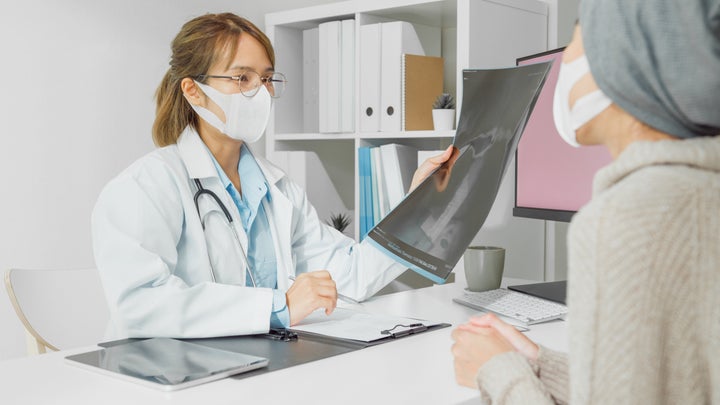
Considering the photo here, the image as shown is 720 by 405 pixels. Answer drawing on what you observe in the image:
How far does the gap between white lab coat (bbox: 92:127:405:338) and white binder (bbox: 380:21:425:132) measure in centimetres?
60

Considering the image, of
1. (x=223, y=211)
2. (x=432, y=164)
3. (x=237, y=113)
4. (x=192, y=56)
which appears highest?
(x=192, y=56)

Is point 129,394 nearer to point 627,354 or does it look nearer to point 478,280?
point 627,354

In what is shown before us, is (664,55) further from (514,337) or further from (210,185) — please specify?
(210,185)

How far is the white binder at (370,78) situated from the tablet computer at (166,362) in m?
1.35

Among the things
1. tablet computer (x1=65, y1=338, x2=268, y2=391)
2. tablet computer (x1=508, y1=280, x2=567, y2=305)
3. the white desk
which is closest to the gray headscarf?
the white desk

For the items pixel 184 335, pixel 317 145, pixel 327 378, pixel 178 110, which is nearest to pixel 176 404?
pixel 327 378

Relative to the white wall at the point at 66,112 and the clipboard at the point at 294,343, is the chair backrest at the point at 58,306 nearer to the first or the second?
the clipboard at the point at 294,343

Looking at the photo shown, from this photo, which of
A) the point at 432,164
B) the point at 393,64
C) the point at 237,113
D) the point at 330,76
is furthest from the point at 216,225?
the point at 330,76

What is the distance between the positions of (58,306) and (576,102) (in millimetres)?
1390

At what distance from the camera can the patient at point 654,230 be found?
64 cm

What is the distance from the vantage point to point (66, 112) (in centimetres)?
237

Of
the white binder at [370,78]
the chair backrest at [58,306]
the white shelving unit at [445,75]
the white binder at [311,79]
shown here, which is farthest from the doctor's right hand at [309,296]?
the white binder at [311,79]

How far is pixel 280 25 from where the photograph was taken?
9.34 feet

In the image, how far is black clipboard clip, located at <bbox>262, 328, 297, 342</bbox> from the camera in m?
1.36
